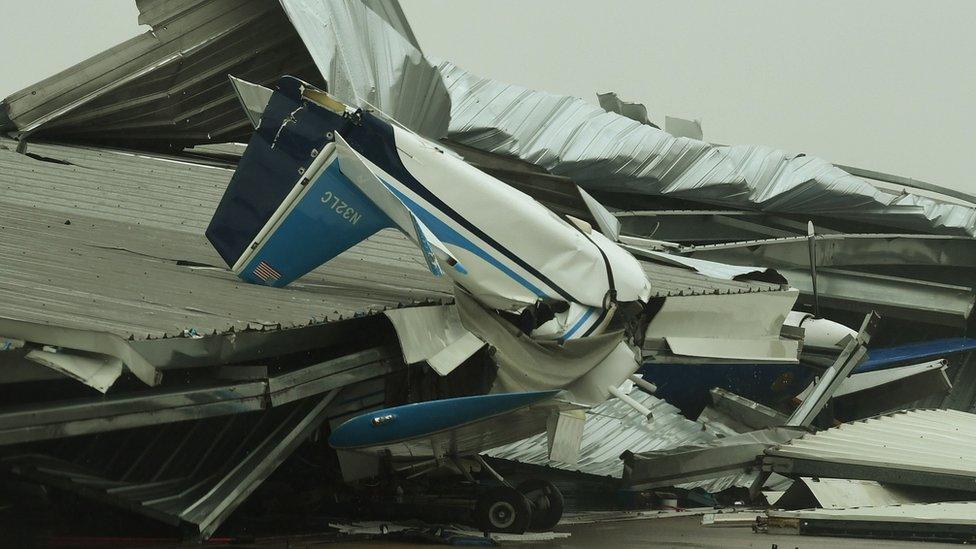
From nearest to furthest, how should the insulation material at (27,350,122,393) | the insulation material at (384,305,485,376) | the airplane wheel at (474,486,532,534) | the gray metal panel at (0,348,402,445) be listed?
1. the insulation material at (27,350,122,393)
2. the gray metal panel at (0,348,402,445)
3. the insulation material at (384,305,485,376)
4. the airplane wheel at (474,486,532,534)

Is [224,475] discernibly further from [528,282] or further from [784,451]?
[784,451]

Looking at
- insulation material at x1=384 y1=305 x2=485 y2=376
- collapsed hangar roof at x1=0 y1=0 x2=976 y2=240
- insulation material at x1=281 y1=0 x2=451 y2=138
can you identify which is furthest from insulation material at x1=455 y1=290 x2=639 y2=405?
insulation material at x1=281 y1=0 x2=451 y2=138

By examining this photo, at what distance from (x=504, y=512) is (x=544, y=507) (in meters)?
0.52

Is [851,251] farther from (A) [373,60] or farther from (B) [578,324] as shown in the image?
(B) [578,324]

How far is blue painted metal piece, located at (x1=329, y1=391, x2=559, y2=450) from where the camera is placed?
8.45 m

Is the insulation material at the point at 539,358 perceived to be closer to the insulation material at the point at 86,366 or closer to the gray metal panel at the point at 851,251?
the insulation material at the point at 86,366

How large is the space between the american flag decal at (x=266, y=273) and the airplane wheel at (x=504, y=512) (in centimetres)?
225

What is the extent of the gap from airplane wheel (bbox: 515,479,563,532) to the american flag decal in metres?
2.44

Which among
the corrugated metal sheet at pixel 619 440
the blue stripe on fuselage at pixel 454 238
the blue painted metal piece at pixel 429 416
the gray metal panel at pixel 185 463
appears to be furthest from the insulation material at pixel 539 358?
the corrugated metal sheet at pixel 619 440

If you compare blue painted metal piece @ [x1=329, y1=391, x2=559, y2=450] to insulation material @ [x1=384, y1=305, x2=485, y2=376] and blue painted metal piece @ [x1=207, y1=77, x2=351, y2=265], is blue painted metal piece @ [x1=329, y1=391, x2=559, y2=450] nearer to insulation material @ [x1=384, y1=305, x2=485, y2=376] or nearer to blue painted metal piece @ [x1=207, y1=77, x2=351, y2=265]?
insulation material @ [x1=384, y1=305, x2=485, y2=376]

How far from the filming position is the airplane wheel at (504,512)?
941 centimetres

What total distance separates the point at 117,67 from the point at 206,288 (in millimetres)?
7280

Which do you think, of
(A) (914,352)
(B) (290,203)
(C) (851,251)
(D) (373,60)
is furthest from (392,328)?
(C) (851,251)

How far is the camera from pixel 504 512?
9.46 m
